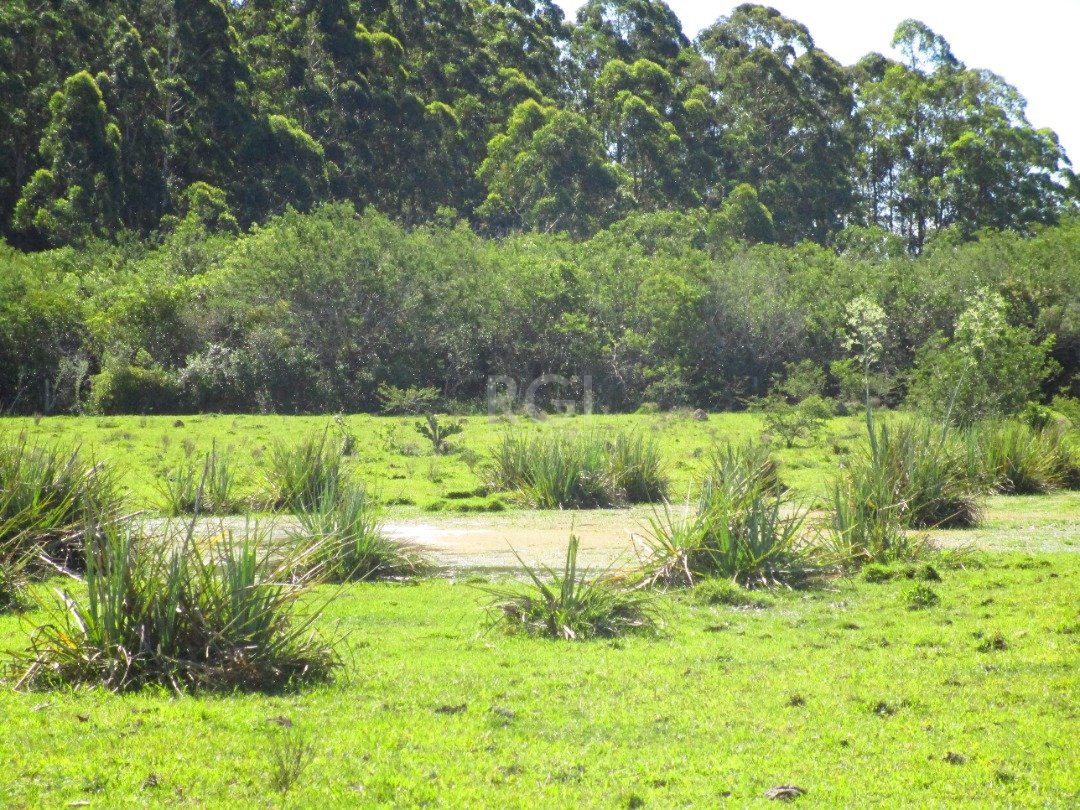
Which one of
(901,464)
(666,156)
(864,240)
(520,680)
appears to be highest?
(666,156)

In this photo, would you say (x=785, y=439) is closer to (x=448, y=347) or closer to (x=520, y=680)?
(x=448, y=347)

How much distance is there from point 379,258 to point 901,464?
30839mm

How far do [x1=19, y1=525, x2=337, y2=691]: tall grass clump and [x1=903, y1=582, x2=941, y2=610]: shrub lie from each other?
580 centimetres

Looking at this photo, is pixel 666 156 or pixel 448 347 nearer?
pixel 448 347

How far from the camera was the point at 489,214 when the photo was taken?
225 feet

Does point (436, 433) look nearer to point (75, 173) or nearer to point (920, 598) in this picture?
point (920, 598)

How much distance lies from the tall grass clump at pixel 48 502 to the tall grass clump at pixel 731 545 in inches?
217

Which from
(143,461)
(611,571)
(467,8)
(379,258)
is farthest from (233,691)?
(467,8)

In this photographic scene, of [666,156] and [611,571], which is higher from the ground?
[666,156]

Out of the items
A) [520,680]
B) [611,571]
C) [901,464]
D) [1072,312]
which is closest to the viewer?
[520,680]

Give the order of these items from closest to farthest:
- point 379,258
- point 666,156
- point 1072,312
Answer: point 1072,312 < point 379,258 < point 666,156

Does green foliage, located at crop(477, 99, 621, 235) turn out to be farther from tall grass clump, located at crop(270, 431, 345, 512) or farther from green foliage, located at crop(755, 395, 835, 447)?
tall grass clump, located at crop(270, 431, 345, 512)

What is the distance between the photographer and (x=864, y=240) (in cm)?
6450

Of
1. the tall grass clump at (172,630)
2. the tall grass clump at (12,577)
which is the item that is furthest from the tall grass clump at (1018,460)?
the tall grass clump at (172,630)
